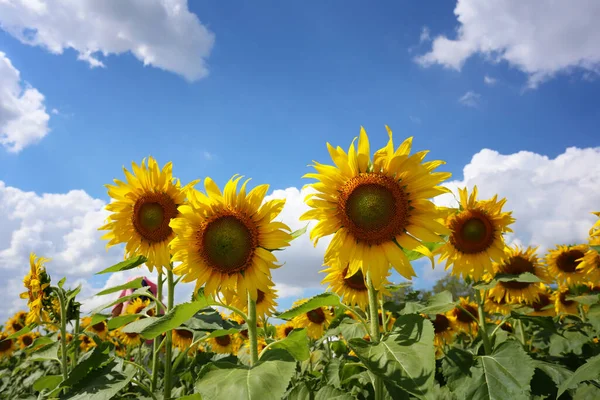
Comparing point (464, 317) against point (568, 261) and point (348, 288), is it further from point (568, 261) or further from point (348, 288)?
point (348, 288)

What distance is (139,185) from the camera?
4.44 meters

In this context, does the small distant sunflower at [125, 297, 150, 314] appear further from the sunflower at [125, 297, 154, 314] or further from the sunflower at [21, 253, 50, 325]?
the sunflower at [21, 253, 50, 325]

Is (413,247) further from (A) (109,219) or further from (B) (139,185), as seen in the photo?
(A) (109,219)

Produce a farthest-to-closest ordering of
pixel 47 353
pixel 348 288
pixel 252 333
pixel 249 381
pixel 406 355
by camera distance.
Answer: pixel 348 288, pixel 47 353, pixel 252 333, pixel 406 355, pixel 249 381

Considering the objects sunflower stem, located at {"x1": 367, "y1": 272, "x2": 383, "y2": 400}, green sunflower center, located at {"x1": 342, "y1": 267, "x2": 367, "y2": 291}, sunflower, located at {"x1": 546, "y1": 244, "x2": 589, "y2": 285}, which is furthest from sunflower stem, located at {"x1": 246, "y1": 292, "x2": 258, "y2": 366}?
sunflower, located at {"x1": 546, "y1": 244, "x2": 589, "y2": 285}

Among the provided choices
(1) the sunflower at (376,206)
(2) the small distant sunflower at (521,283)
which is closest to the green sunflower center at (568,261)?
(2) the small distant sunflower at (521,283)

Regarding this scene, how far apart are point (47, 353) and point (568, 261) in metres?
8.71

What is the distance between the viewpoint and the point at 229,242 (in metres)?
3.36

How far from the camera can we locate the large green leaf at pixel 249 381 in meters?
2.29

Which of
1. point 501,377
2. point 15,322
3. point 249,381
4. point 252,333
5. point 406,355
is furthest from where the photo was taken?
point 15,322

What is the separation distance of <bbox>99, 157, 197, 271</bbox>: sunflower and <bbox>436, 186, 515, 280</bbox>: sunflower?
322cm

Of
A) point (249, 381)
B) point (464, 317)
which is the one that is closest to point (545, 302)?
point (464, 317)

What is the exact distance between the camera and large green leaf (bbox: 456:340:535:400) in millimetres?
3539

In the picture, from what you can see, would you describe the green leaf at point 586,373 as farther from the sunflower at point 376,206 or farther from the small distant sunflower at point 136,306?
the small distant sunflower at point 136,306
